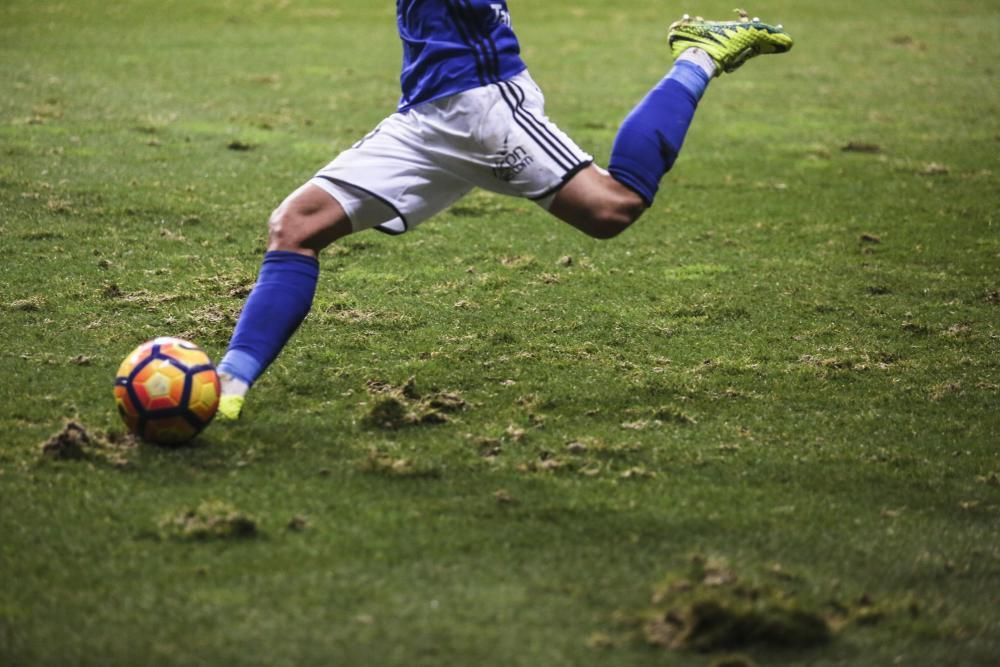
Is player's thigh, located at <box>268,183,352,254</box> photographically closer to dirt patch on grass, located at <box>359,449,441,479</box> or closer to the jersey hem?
the jersey hem

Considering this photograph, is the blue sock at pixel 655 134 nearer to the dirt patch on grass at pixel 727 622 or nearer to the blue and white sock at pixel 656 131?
the blue and white sock at pixel 656 131

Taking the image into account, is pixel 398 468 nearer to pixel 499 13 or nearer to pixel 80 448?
pixel 80 448

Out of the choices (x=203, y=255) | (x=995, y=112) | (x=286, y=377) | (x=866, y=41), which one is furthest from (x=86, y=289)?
(x=866, y=41)

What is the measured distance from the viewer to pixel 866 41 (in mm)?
16609

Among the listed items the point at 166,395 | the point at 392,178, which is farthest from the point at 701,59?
the point at 166,395

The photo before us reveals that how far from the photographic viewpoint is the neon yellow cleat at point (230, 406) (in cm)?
473

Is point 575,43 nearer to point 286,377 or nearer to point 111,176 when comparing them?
point 111,176

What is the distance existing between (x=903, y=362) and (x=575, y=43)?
438 inches

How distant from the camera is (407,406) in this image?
5.00 meters

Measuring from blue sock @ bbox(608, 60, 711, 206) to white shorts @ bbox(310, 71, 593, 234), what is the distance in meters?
0.16

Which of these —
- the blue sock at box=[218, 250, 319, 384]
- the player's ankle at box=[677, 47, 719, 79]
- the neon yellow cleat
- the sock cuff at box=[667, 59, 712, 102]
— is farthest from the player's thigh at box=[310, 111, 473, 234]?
the player's ankle at box=[677, 47, 719, 79]

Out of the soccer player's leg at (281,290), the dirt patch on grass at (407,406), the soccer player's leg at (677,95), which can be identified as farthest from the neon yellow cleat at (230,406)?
the soccer player's leg at (677,95)

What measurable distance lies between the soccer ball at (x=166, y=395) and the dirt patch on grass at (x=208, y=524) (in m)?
0.57

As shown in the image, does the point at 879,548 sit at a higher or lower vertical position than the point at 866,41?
lower
